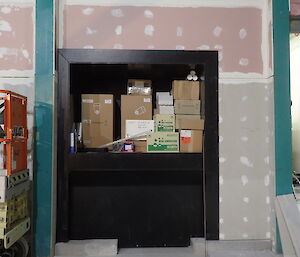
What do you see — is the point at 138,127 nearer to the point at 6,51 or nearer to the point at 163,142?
the point at 163,142

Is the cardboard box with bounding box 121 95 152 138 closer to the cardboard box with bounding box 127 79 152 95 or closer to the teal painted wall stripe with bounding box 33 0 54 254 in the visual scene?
the cardboard box with bounding box 127 79 152 95

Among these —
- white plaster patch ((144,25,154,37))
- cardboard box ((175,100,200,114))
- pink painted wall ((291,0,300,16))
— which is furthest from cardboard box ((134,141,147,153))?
pink painted wall ((291,0,300,16))

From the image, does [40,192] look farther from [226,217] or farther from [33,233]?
[226,217]

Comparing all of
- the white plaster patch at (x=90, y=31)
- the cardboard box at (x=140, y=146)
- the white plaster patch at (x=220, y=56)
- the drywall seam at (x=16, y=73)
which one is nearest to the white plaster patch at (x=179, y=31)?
the white plaster patch at (x=220, y=56)

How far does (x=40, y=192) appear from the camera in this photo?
2.55m

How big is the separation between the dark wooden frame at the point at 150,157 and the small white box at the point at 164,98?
1.31 feet

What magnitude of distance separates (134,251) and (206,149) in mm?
1282

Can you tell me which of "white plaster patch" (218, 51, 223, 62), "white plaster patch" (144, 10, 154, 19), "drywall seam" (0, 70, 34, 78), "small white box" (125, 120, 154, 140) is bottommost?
"small white box" (125, 120, 154, 140)

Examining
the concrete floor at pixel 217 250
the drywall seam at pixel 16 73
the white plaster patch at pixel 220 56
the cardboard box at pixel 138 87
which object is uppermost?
the white plaster patch at pixel 220 56

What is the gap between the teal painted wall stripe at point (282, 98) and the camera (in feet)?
8.52

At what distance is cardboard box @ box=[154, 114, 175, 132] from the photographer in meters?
2.80

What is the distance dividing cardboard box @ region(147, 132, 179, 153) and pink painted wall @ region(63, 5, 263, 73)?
2.87 feet

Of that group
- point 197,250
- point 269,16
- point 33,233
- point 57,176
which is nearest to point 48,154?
point 57,176

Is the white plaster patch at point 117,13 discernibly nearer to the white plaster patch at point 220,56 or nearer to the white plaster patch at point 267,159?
the white plaster patch at point 220,56
